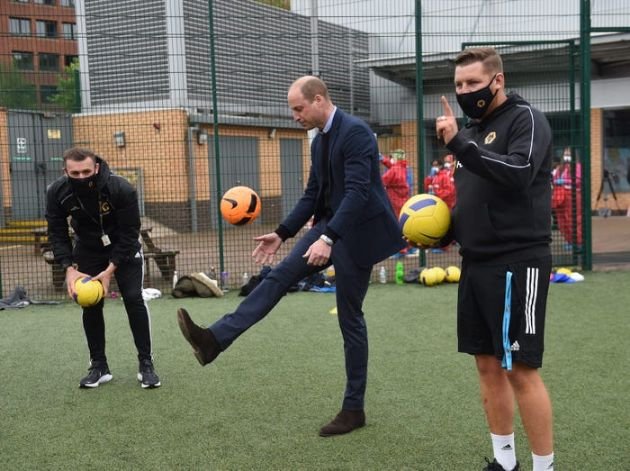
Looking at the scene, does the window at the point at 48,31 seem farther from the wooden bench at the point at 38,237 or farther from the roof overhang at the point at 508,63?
the roof overhang at the point at 508,63

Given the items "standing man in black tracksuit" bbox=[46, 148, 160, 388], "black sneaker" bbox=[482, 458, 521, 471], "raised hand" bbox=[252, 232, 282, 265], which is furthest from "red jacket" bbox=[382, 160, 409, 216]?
"black sneaker" bbox=[482, 458, 521, 471]

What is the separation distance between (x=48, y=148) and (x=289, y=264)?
8.53m

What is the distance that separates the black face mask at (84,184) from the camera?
15.9ft

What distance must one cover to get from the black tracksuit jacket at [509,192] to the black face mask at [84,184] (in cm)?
273

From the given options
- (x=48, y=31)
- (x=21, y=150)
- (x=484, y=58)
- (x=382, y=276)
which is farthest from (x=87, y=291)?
(x=48, y=31)

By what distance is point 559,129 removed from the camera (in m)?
→ 10.4

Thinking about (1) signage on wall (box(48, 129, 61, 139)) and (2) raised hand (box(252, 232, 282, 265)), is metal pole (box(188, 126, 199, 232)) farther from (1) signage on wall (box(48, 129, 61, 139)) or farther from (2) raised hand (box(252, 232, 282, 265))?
(2) raised hand (box(252, 232, 282, 265))

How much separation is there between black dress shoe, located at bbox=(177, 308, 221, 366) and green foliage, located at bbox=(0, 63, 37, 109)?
6812 millimetres

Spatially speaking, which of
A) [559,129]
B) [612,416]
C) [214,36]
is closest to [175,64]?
[214,36]

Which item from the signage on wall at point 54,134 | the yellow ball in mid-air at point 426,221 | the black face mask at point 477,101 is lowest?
the yellow ball in mid-air at point 426,221

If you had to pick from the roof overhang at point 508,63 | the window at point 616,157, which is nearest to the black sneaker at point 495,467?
the roof overhang at point 508,63

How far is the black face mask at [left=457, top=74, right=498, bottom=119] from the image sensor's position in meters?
3.05

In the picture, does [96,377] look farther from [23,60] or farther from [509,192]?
[23,60]

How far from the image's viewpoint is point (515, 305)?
305cm
